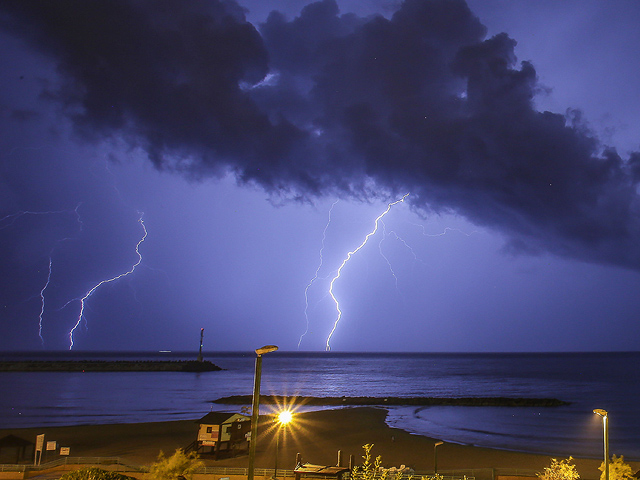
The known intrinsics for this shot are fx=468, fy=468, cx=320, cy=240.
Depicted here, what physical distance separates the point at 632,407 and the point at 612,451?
104ft

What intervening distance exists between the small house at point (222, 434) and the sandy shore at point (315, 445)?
114cm

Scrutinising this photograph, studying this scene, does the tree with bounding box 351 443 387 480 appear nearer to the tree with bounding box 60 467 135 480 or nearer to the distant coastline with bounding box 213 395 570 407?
the tree with bounding box 60 467 135 480

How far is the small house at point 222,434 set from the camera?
26.8 m

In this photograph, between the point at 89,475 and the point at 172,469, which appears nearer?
the point at 89,475

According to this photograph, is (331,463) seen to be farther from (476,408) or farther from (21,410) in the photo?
(21,410)

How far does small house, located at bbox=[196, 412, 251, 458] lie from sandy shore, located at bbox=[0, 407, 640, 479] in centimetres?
114

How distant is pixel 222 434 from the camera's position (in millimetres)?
26906

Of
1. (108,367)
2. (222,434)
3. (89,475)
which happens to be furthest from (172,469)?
(108,367)

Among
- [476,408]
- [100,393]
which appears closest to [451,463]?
[476,408]

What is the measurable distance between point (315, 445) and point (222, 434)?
9.08 m

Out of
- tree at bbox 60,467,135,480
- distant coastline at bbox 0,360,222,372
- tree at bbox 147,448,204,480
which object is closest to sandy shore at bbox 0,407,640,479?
tree at bbox 147,448,204,480

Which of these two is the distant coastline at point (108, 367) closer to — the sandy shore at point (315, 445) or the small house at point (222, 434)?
the sandy shore at point (315, 445)

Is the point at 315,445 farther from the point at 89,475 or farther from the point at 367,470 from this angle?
the point at 89,475

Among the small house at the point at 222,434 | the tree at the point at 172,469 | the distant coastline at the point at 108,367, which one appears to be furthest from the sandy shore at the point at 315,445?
the distant coastline at the point at 108,367
